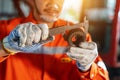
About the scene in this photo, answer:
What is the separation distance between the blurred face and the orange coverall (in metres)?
0.11

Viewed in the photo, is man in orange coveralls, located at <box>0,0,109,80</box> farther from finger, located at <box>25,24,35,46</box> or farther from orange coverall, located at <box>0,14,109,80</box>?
finger, located at <box>25,24,35,46</box>

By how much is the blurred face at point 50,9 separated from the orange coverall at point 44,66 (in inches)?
4.2

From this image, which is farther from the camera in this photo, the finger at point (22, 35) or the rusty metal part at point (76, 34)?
the rusty metal part at point (76, 34)

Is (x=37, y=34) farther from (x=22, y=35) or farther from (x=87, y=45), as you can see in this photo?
(x=87, y=45)

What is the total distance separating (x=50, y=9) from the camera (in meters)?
1.42

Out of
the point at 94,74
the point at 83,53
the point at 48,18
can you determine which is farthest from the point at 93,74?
the point at 48,18

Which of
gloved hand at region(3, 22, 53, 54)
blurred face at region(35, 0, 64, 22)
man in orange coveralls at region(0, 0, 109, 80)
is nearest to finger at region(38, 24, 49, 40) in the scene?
gloved hand at region(3, 22, 53, 54)

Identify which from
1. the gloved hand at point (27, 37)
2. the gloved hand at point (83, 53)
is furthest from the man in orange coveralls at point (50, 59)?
the gloved hand at point (27, 37)

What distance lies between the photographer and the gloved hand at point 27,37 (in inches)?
45.8

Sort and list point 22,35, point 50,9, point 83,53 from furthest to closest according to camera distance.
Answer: point 50,9
point 83,53
point 22,35

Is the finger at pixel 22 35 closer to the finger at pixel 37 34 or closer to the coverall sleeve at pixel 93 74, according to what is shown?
the finger at pixel 37 34

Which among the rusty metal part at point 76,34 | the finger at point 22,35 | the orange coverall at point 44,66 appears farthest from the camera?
the orange coverall at point 44,66

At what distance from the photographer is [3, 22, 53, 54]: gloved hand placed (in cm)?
116

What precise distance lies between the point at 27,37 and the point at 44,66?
295 millimetres
